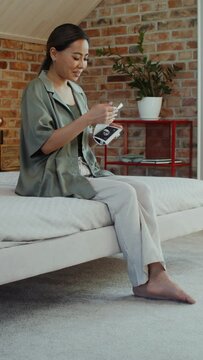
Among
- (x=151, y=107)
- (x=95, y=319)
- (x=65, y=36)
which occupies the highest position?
(x=65, y=36)

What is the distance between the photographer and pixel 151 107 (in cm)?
573

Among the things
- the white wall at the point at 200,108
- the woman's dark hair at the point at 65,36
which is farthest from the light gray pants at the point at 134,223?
the white wall at the point at 200,108

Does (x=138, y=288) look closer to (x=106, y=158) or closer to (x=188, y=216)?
(x=188, y=216)

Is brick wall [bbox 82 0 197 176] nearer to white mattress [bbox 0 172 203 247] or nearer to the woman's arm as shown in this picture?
white mattress [bbox 0 172 203 247]

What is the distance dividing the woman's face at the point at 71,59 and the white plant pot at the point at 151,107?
A: 2436 mm

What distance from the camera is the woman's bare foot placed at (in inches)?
119

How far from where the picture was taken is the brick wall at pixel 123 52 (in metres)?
5.84

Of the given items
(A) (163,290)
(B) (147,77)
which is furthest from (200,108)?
(A) (163,290)

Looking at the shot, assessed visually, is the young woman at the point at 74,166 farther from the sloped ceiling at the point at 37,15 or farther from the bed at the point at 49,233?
the sloped ceiling at the point at 37,15

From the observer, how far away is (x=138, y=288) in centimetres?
313

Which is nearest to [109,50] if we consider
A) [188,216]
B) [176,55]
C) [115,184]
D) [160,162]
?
[176,55]

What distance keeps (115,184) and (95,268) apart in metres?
0.86

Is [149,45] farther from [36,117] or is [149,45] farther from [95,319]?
[95,319]

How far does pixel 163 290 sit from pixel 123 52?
11.7ft
